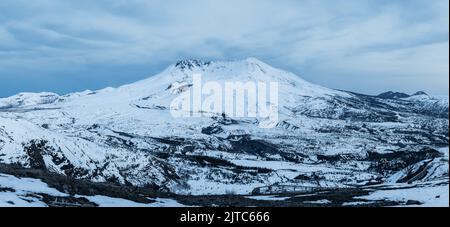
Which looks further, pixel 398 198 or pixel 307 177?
pixel 307 177

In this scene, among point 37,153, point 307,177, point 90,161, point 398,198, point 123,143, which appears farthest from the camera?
point 123,143

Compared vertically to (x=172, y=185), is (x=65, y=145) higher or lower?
higher

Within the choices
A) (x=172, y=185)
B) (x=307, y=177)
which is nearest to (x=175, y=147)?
(x=307, y=177)
